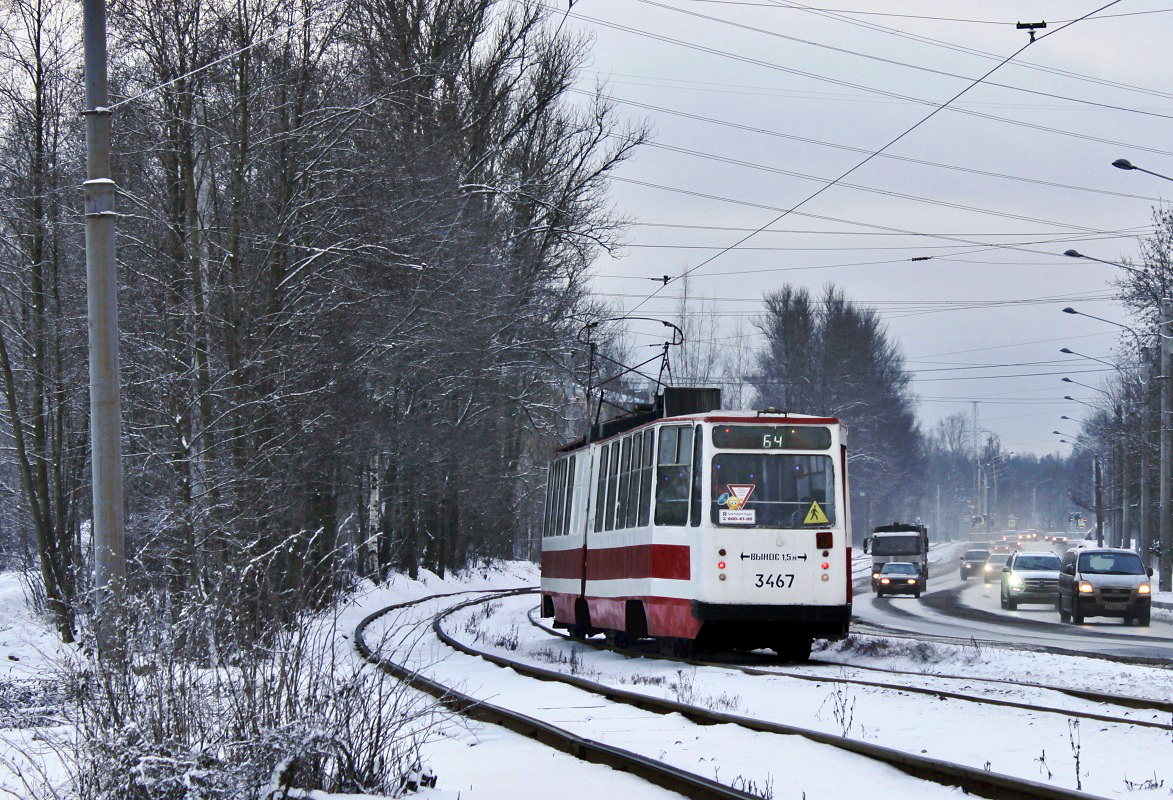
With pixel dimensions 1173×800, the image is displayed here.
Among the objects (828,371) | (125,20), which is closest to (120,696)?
(125,20)

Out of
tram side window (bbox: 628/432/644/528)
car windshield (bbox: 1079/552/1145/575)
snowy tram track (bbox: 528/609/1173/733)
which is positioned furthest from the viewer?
car windshield (bbox: 1079/552/1145/575)

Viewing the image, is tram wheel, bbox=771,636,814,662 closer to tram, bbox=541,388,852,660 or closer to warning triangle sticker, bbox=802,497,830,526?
tram, bbox=541,388,852,660

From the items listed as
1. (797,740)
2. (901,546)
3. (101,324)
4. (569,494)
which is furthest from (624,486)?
(901,546)

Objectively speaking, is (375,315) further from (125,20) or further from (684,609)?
(684,609)

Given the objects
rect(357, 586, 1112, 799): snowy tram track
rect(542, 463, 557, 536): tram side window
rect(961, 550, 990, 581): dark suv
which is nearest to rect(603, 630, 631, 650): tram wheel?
rect(542, 463, 557, 536): tram side window

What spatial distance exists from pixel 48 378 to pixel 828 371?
2727 inches

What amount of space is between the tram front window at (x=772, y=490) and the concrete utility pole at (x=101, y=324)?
803cm

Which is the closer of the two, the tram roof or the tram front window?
the tram front window

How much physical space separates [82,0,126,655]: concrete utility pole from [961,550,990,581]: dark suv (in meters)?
65.0

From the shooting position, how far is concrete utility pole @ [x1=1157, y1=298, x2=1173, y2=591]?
42594 millimetres

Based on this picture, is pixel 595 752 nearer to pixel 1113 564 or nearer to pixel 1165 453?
pixel 1113 564

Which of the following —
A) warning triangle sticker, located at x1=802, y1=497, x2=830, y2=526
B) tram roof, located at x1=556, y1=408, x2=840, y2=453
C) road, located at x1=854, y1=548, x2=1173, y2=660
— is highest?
tram roof, located at x1=556, y1=408, x2=840, y2=453

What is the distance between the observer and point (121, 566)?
1038 cm

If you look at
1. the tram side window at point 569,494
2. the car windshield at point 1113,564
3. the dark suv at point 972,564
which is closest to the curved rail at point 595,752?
the tram side window at point 569,494
